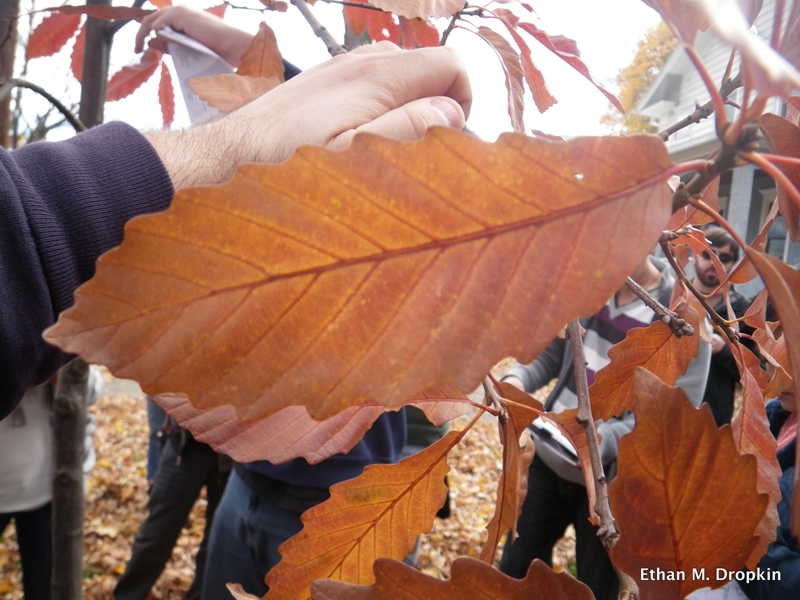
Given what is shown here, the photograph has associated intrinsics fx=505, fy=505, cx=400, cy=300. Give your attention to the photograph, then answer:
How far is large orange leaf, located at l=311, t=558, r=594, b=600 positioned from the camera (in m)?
0.31

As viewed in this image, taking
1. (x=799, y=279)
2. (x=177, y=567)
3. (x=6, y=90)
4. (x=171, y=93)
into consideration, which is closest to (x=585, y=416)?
(x=799, y=279)

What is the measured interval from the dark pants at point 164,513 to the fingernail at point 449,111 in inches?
80.8

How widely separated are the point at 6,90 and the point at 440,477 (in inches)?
45.6

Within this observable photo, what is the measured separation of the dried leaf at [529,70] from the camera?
2.11 feet

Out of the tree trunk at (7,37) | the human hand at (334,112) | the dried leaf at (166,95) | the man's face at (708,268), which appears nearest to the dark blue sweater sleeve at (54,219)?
the human hand at (334,112)

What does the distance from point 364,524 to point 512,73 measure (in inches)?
21.5

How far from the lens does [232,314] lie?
0.74 ft

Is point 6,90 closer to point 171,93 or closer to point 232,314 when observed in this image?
point 171,93

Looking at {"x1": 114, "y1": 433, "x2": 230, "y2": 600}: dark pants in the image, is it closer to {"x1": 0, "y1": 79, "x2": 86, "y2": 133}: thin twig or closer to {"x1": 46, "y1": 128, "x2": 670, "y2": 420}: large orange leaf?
{"x1": 0, "y1": 79, "x2": 86, "y2": 133}: thin twig

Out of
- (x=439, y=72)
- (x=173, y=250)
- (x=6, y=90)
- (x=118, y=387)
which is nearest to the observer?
(x=173, y=250)

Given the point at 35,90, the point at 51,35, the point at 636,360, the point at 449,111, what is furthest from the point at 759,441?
the point at 51,35

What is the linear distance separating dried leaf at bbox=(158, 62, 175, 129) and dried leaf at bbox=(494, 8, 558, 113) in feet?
3.57

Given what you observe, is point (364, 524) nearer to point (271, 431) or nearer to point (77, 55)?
point (271, 431)

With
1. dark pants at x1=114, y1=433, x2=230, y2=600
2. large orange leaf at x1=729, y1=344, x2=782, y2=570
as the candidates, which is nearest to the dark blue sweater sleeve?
large orange leaf at x1=729, y1=344, x2=782, y2=570
